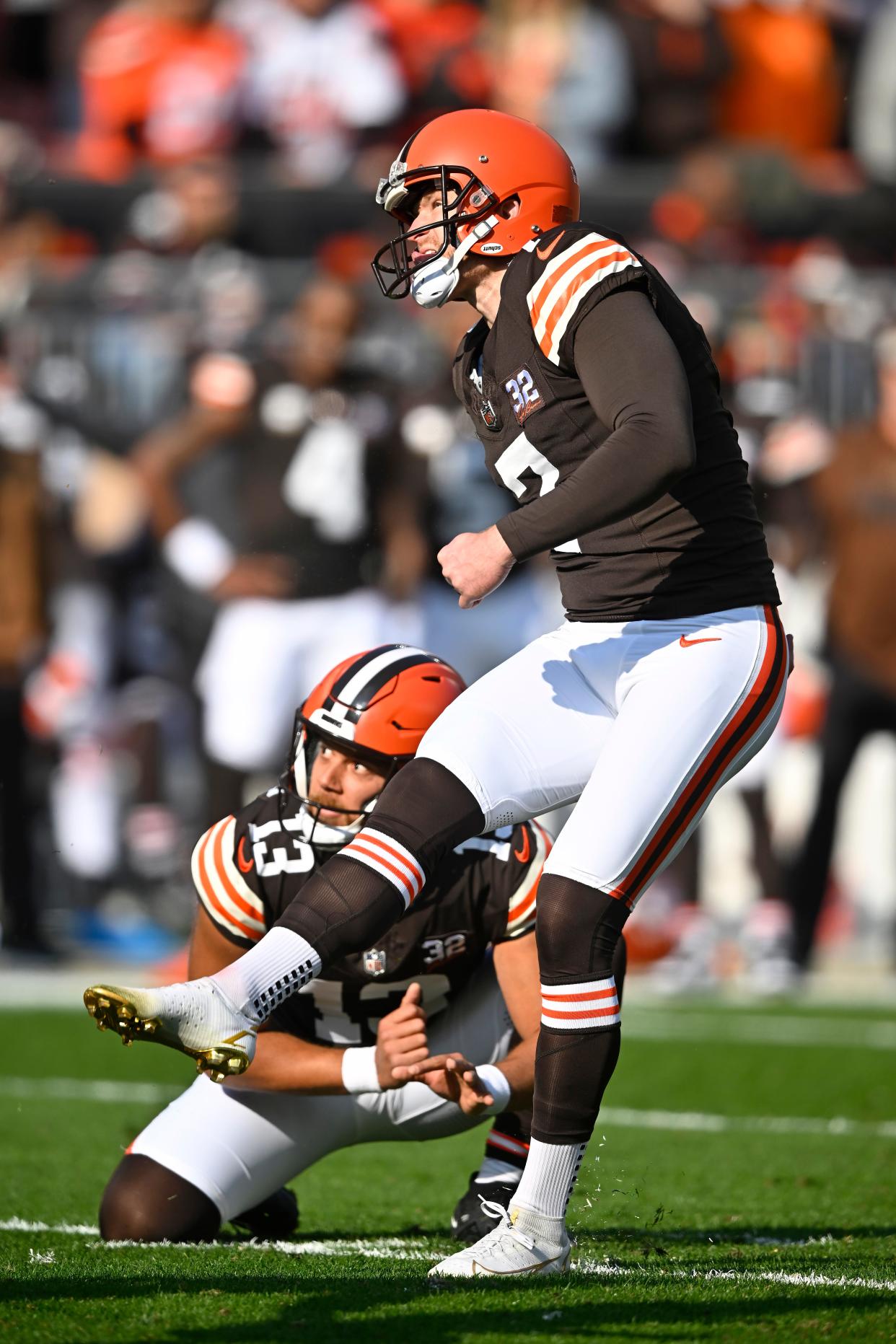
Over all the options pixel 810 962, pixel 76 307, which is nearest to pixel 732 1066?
pixel 810 962

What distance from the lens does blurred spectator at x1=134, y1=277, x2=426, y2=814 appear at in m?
7.75

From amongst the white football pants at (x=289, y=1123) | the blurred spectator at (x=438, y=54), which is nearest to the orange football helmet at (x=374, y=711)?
the white football pants at (x=289, y=1123)

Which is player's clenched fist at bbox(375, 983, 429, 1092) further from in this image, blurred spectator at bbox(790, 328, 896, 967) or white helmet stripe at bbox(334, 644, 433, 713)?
blurred spectator at bbox(790, 328, 896, 967)

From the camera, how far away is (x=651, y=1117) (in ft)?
18.8

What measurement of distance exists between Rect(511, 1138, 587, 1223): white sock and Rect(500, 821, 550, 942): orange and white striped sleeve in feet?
1.92

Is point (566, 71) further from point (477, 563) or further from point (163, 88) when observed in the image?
point (477, 563)

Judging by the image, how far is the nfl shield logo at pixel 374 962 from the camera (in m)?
3.88

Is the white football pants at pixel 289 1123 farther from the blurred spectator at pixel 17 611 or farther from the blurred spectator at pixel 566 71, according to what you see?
the blurred spectator at pixel 566 71

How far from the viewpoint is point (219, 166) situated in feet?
33.9

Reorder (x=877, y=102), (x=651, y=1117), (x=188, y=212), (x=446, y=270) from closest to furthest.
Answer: (x=446, y=270), (x=651, y=1117), (x=188, y=212), (x=877, y=102)

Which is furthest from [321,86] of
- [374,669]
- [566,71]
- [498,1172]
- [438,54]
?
[498,1172]

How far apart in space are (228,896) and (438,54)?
858 centimetres

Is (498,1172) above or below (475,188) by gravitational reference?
below

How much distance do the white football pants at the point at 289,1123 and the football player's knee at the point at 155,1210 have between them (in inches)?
0.9
